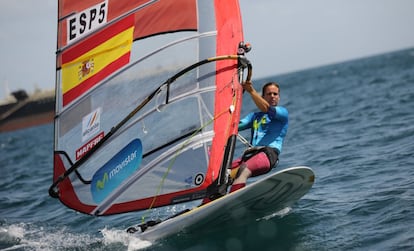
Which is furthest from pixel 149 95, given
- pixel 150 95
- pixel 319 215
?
pixel 319 215

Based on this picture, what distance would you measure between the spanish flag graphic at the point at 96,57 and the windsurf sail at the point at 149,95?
1 cm

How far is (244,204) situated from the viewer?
17.8ft

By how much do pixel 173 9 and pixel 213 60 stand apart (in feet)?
2.37

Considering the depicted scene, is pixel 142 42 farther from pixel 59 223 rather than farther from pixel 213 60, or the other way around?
pixel 59 223

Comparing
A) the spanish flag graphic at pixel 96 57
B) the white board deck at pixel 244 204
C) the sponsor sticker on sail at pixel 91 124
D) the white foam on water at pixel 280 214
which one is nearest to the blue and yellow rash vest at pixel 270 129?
the white board deck at pixel 244 204

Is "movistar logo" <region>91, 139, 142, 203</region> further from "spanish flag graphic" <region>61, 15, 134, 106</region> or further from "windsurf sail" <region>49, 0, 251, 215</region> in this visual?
"spanish flag graphic" <region>61, 15, 134, 106</region>

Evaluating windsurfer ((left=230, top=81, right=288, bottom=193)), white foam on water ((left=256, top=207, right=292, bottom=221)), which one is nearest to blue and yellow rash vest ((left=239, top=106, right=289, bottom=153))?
windsurfer ((left=230, top=81, right=288, bottom=193))

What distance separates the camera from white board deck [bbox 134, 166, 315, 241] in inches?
205

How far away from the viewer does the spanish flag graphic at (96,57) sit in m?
5.68

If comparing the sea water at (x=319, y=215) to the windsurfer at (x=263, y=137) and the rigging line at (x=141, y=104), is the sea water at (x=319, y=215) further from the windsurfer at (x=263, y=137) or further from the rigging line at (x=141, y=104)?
the rigging line at (x=141, y=104)

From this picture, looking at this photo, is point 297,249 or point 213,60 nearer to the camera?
point 297,249

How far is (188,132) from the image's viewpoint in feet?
18.8

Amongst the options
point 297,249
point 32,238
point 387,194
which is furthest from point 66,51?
point 387,194

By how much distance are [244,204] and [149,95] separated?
1.53m
